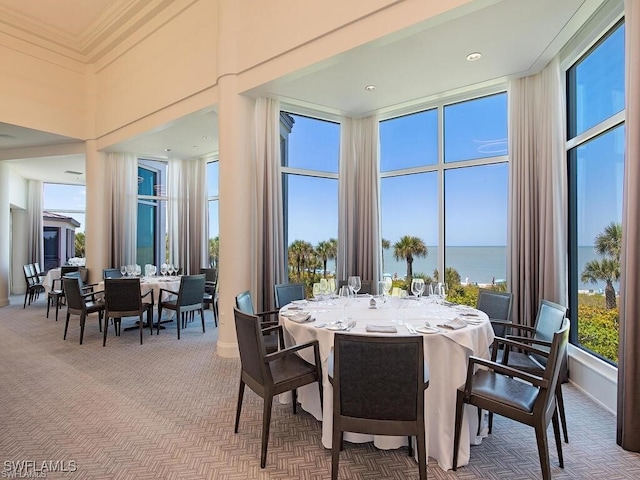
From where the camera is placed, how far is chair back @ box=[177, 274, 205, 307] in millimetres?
5734

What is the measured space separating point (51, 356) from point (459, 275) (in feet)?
19.3

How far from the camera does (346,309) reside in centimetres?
351

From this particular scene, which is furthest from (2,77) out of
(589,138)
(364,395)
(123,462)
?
(589,138)

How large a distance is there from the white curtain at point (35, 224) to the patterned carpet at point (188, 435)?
8308 millimetres

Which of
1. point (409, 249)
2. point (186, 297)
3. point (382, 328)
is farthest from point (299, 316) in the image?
point (409, 249)

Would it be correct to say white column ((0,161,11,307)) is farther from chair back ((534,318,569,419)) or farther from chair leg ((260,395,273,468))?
chair back ((534,318,569,419))

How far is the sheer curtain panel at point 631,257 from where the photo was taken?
2564mm

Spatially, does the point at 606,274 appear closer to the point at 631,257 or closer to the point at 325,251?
the point at 631,257

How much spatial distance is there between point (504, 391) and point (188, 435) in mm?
2363

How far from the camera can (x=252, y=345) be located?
259 centimetres

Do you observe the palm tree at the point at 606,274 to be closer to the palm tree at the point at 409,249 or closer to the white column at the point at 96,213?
the palm tree at the point at 409,249

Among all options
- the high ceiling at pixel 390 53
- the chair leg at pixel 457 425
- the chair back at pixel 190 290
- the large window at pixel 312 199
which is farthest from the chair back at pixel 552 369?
the chair back at pixel 190 290

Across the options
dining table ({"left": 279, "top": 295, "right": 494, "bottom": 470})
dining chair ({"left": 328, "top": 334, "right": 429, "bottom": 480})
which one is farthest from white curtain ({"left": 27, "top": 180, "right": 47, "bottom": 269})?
dining chair ({"left": 328, "top": 334, "right": 429, "bottom": 480})

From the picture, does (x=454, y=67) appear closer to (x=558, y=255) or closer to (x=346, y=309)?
(x=558, y=255)
